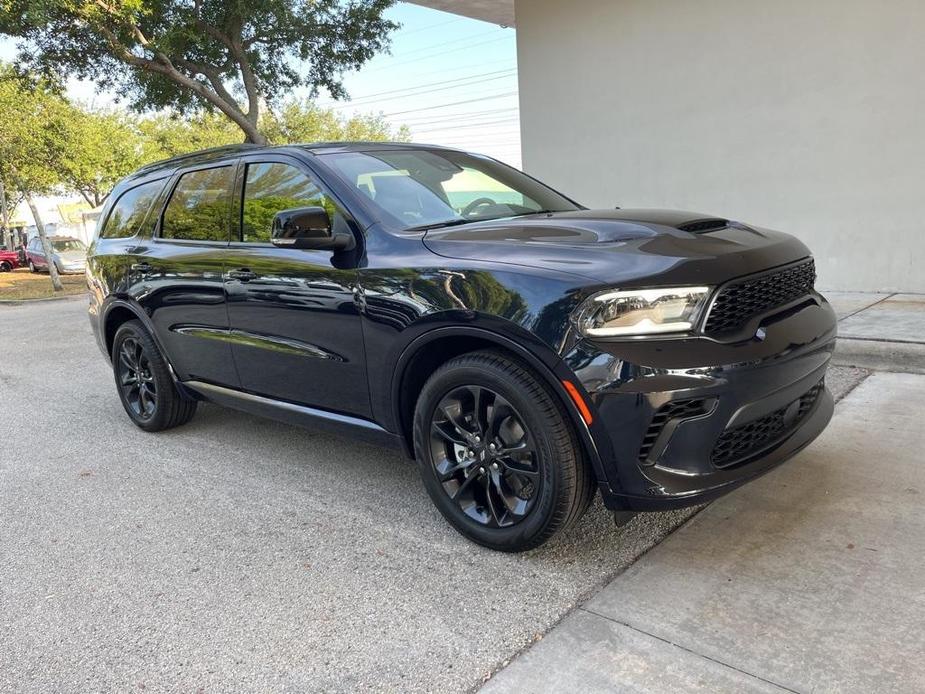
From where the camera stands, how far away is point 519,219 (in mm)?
3480

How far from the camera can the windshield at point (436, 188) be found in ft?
11.4

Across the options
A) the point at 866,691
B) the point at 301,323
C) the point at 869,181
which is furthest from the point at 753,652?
the point at 869,181

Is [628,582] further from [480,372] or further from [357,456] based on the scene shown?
[357,456]

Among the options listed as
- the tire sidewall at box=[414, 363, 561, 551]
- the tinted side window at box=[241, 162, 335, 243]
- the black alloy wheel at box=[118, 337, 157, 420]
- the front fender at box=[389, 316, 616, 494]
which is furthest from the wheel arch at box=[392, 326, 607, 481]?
the black alloy wheel at box=[118, 337, 157, 420]

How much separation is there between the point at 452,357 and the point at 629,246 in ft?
2.88

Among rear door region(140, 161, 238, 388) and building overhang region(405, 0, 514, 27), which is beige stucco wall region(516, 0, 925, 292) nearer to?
building overhang region(405, 0, 514, 27)

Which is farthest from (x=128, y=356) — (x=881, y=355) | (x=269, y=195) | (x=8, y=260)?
(x=8, y=260)

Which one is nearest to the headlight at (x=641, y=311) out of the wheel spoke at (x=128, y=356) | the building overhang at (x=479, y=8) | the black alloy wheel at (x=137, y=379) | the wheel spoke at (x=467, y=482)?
the wheel spoke at (x=467, y=482)

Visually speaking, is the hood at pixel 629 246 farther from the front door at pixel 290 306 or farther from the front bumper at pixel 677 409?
the front door at pixel 290 306

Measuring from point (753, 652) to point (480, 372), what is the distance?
1342mm

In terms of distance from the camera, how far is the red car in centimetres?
3068

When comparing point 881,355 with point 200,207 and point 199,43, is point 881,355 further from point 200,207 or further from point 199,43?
point 199,43

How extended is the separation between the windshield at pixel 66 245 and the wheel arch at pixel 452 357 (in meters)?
28.6

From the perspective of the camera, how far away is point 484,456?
2.97 meters
